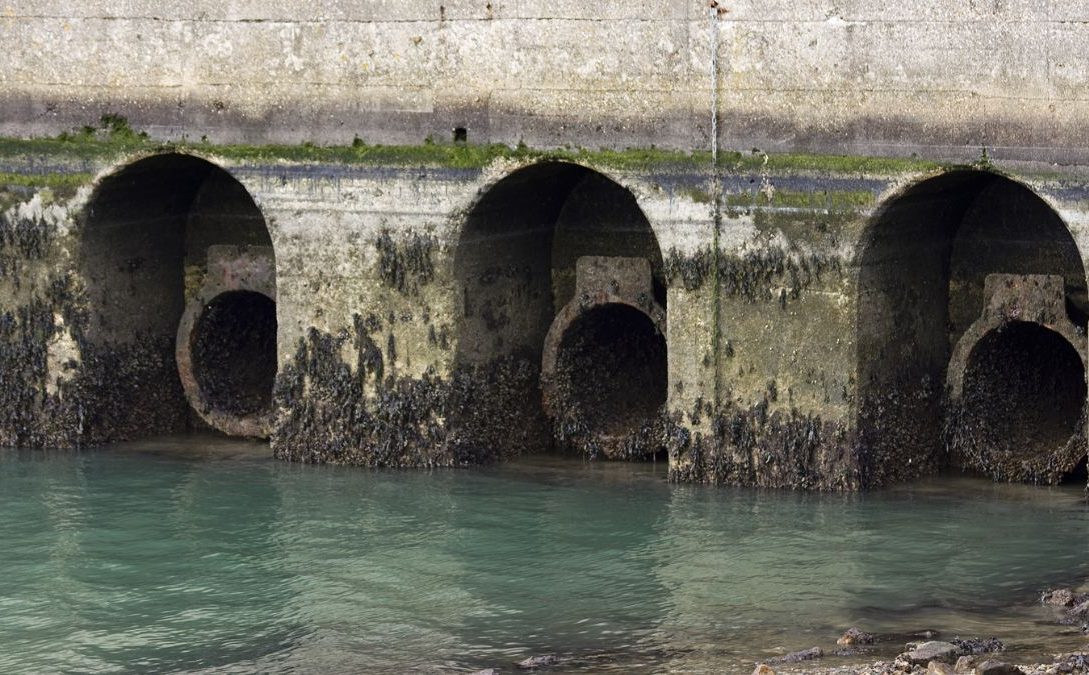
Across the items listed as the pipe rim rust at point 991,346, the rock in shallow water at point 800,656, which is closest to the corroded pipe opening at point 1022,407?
the pipe rim rust at point 991,346

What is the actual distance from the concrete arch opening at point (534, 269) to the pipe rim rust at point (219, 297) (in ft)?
7.21

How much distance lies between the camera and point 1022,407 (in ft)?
58.6

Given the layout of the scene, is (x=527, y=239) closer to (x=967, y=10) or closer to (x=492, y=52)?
(x=492, y=52)

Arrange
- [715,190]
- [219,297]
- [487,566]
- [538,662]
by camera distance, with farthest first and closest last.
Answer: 1. [219,297]
2. [715,190]
3. [487,566]
4. [538,662]

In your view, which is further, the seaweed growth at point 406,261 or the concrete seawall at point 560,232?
the seaweed growth at point 406,261

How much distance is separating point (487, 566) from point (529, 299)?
3.73 m

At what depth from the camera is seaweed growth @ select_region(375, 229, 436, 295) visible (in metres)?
17.7

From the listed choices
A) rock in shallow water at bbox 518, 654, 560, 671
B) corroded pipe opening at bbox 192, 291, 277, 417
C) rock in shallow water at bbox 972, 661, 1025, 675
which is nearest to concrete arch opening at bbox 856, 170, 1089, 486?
rock in shallow water at bbox 518, 654, 560, 671

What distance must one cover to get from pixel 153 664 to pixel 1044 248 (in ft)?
24.5

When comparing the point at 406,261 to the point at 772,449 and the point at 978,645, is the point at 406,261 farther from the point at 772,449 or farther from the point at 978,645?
the point at 978,645

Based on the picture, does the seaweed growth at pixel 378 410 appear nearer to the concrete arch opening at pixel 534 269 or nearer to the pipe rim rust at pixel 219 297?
the concrete arch opening at pixel 534 269

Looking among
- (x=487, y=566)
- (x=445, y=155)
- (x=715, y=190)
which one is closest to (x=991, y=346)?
(x=715, y=190)

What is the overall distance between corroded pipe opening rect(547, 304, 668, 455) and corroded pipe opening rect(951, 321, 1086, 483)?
→ 8.07 feet

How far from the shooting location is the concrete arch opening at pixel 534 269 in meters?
18.0
